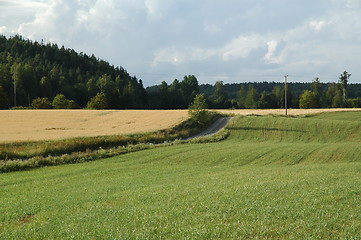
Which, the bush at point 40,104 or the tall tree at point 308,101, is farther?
the tall tree at point 308,101

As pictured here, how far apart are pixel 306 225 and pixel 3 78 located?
140284 millimetres

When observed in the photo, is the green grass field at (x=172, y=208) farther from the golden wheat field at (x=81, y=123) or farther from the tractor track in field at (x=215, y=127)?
the tractor track in field at (x=215, y=127)

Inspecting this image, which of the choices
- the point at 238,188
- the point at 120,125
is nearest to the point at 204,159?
the point at 238,188

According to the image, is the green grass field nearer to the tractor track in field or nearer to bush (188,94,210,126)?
the tractor track in field

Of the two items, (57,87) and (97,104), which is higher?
(57,87)

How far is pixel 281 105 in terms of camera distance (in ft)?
540

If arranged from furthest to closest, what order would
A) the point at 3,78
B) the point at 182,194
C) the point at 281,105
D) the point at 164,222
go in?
1. the point at 281,105
2. the point at 3,78
3. the point at 182,194
4. the point at 164,222

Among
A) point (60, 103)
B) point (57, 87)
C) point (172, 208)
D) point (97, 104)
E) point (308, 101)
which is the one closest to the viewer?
point (172, 208)

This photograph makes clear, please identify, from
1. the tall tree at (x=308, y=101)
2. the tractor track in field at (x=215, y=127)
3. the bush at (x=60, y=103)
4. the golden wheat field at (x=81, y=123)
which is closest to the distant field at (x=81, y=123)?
the golden wheat field at (x=81, y=123)

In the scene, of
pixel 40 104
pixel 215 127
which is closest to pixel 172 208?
pixel 215 127

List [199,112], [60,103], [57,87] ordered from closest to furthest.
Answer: [199,112] < [60,103] < [57,87]

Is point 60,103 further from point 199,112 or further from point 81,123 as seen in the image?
point 199,112

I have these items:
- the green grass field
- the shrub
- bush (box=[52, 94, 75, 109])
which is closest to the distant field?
the green grass field

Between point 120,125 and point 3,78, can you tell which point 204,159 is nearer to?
point 120,125
